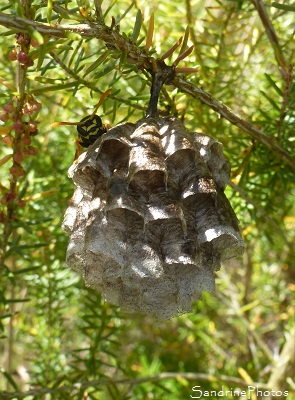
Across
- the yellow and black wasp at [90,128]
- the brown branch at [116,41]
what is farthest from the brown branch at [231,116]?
the yellow and black wasp at [90,128]

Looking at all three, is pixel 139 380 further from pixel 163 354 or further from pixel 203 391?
pixel 163 354

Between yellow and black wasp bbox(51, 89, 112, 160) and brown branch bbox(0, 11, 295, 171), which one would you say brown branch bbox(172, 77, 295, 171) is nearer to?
brown branch bbox(0, 11, 295, 171)

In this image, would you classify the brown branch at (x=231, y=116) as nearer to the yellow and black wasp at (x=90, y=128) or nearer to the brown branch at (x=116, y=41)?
the brown branch at (x=116, y=41)

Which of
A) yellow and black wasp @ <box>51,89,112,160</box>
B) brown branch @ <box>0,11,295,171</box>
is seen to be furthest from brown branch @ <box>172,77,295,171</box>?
yellow and black wasp @ <box>51,89,112,160</box>

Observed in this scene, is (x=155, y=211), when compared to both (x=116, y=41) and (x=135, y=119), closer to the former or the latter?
(x=116, y=41)

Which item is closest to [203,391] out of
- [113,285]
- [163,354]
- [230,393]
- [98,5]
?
[230,393]

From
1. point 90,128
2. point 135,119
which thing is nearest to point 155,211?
point 90,128

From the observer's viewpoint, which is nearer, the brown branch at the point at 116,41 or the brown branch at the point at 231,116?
the brown branch at the point at 116,41
